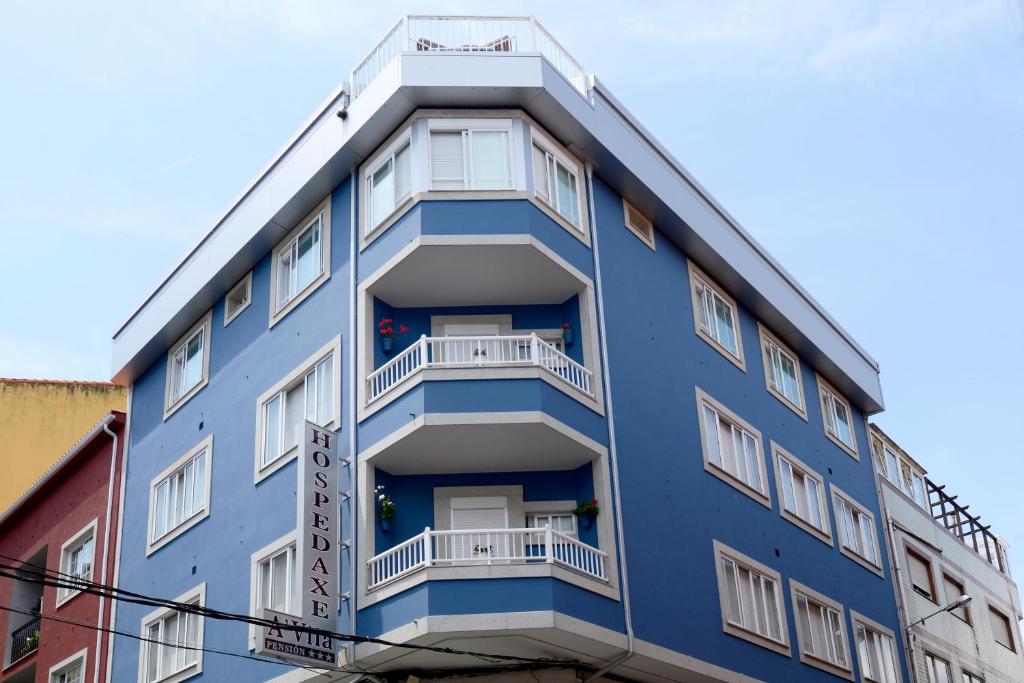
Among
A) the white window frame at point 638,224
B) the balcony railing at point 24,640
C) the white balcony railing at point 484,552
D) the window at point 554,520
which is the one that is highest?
the white window frame at point 638,224

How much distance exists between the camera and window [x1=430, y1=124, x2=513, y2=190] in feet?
79.0

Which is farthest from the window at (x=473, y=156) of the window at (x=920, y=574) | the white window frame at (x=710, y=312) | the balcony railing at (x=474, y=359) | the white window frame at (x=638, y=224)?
the window at (x=920, y=574)

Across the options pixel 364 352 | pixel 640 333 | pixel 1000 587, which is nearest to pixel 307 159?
pixel 364 352

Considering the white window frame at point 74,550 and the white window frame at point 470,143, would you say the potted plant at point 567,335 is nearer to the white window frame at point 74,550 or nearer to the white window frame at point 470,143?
the white window frame at point 470,143

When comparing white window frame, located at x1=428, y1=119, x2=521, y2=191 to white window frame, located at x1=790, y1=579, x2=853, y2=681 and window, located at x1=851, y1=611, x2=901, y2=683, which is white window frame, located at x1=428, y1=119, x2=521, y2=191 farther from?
window, located at x1=851, y1=611, x2=901, y2=683

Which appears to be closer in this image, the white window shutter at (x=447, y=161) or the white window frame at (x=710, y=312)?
the white window shutter at (x=447, y=161)

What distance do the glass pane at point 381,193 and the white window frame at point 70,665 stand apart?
13.3 m

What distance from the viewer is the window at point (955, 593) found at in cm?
3838

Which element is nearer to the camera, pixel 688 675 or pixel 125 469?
pixel 688 675

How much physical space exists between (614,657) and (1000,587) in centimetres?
2625

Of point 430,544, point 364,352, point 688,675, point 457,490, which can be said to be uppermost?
point 364,352

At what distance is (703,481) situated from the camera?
87.1 ft

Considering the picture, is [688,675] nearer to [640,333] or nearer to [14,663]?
[640,333]

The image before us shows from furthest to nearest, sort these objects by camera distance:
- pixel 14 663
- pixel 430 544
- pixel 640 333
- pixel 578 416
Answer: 1. pixel 14 663
2. pixel 640 333
3. pixel 578 416
4. pixel 430 544
